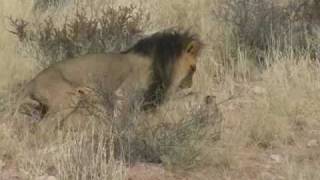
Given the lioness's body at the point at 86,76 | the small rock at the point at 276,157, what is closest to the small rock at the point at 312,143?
the small rock at the point at 276,157

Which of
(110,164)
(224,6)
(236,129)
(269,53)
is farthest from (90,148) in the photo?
(224,6)

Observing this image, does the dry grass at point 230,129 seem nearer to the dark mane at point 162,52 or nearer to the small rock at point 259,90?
the small rock at point 259,90

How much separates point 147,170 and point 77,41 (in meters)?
3.39

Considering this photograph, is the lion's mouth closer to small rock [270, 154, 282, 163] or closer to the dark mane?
the dark mane

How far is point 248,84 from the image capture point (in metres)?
8.75

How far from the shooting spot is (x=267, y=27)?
9812mm

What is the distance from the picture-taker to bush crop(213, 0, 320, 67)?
31.0 ft

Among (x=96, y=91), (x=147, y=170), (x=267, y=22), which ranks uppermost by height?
(x=267, y=22)

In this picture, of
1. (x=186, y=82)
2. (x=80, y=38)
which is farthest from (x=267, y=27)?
(x=186, y=82)

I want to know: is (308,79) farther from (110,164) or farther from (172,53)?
(110,164)

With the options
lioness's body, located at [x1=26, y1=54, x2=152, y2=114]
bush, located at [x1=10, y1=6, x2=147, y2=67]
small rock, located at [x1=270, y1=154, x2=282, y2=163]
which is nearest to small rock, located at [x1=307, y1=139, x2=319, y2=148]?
small rock, located at [x1=270, y1=154, x2=282, y2=163]

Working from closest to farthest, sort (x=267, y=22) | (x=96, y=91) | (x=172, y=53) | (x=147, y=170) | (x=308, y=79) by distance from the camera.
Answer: (x=147, y=170) < (x=96, y=91) < (x=172, y=53) < (x=308, y=79) < (x=267, y=22)

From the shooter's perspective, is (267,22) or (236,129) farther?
(267,22)

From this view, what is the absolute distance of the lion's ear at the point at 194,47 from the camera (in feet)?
24.2
